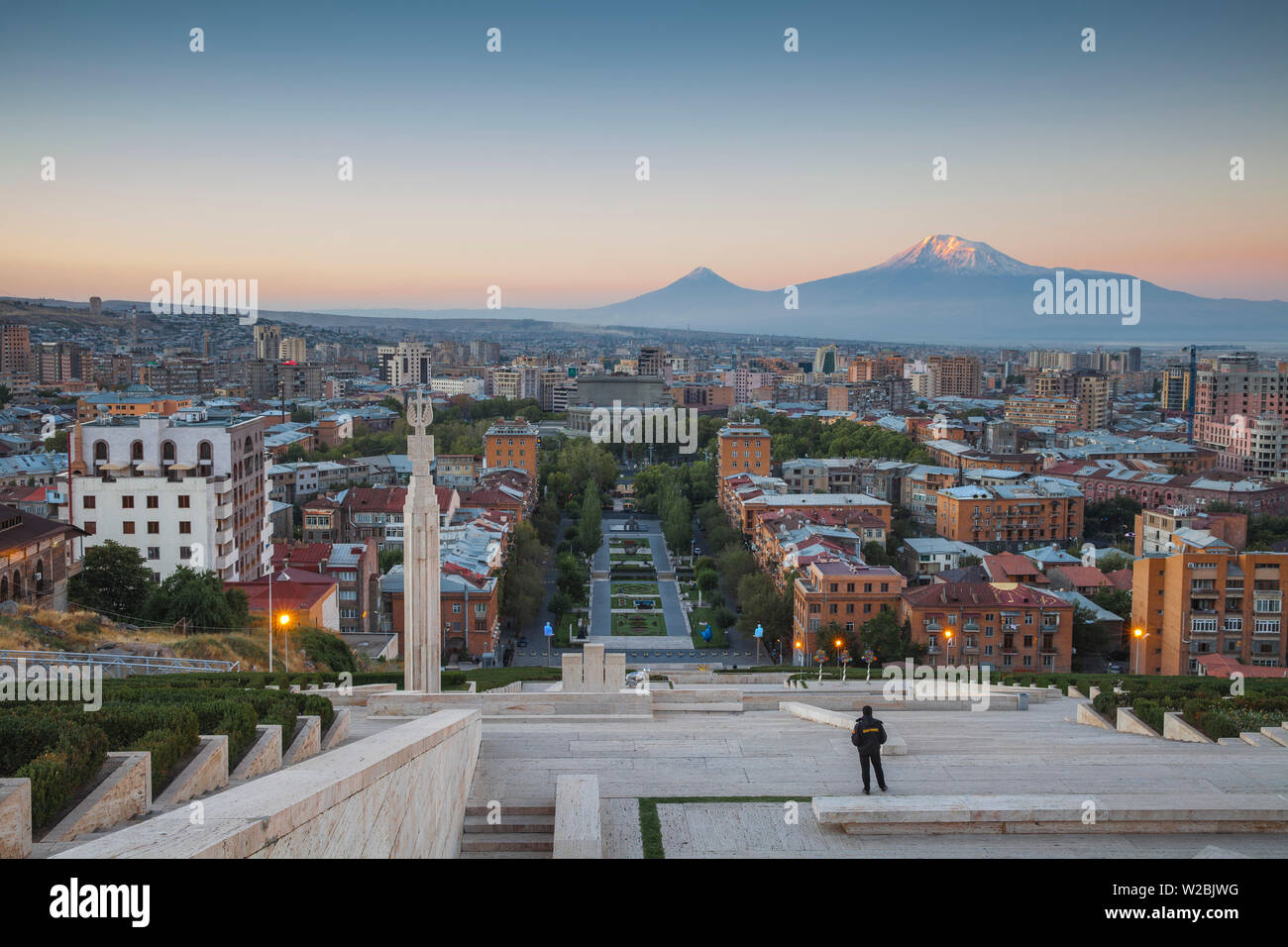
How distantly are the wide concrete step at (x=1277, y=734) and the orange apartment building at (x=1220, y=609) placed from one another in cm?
1844

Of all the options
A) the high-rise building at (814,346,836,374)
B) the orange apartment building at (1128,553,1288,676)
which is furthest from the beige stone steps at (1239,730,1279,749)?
the high-rise building at (814,346,836,374)

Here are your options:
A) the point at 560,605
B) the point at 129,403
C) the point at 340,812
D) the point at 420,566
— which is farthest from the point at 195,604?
the point at 129,403

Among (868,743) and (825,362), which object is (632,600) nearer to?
(868,743)

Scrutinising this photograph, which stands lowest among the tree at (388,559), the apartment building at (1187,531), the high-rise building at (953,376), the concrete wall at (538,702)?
the tree at (388,559)

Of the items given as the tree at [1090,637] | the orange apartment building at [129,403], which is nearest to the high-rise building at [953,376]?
the orange apartment building at [129,403]

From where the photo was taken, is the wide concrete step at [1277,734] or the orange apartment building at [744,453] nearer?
the wide concrete step at [1277,734]

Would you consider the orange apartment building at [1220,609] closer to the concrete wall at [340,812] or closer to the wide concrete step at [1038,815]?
the wide concrete step at [1038,815]

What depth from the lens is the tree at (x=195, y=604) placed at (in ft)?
58.3

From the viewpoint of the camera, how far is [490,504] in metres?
43.9

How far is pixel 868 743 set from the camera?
257 inches

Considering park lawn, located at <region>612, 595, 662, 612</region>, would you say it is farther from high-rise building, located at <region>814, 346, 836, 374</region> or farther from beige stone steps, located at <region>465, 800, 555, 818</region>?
high-rise building, located at <region>814, 346, 836, 374</region>

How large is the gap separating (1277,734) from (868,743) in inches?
163

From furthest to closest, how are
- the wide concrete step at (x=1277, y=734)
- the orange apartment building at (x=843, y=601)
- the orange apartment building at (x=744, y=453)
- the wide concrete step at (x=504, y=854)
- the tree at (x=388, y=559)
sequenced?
the orange apartment building at (x=744, y=453), the tree at (x=388, y=559), the orange apartment building at (x=843, y=601), the wide concrete step at (x=1277, y=734), the wide concrete step at (x=504, y=854)

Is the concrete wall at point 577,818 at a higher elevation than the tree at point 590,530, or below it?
higher
